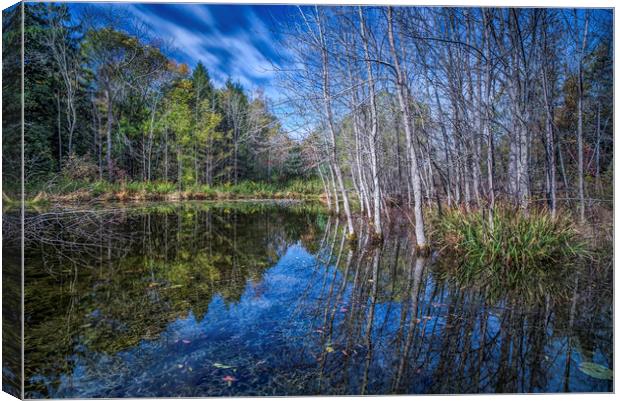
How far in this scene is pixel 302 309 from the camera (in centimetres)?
382

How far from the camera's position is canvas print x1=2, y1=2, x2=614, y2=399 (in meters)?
2.64

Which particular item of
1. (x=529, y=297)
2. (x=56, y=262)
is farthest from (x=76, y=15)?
(x=529, y=297)

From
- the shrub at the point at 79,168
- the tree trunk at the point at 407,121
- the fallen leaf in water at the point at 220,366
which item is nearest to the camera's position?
the fallen leaf in water at the point at 220,366

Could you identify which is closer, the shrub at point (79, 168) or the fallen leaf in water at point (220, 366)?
the fallen leaf in water at point (220, 366)

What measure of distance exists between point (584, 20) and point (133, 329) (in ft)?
16.4

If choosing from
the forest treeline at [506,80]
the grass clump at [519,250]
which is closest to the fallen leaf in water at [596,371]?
the grass clump at [519,250]

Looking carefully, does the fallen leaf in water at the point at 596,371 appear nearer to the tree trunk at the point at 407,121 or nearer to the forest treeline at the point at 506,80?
the forest treeline at the point at 506,80

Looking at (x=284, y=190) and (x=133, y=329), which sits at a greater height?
(x=284, y=190)

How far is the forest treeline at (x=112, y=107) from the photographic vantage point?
9.84 ft

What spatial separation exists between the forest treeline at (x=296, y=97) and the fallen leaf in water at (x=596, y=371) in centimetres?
150

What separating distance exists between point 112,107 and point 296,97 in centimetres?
223

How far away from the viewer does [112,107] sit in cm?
406

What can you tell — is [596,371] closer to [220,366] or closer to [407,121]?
[220,366]

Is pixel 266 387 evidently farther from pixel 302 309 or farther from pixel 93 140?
pixel 93 140
